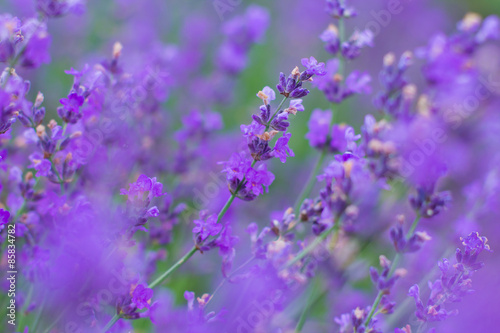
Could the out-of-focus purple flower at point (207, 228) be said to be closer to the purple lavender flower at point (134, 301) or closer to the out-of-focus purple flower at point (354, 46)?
the purple lavender flower at point (134, 301)

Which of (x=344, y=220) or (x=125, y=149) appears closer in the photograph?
(x=344, y=220)

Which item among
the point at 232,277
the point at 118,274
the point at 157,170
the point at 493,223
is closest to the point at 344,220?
the point at 232,277

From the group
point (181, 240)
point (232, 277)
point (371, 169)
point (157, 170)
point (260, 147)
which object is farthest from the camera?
point (181, 240)

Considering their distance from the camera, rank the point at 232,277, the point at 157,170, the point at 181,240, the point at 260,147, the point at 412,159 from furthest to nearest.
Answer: the point at 181,240 < the point at 157,170 < the point at 412,159 < the point at 232,277 < the point at 260,147

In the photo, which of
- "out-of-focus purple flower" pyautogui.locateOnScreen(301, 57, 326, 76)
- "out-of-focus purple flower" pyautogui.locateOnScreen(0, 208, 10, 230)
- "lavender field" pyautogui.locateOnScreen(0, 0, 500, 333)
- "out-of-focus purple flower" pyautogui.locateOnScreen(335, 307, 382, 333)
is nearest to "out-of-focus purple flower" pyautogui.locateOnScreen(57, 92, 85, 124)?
"lavender field" pyautogui.locateOnScreen(0, 0, 500, 333)

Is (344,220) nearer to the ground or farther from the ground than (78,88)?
nearer to the ground

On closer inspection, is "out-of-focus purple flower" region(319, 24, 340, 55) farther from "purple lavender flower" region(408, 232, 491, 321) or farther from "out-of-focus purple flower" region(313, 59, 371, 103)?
"purple lavender flower" region(408, 232, 491, 321)

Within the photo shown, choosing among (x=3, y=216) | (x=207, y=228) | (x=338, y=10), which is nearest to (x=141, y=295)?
(x=207, y=228)

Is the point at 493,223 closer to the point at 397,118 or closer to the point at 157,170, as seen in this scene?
the point at 397,118

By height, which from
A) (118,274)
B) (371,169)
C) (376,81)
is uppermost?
(376,81)
